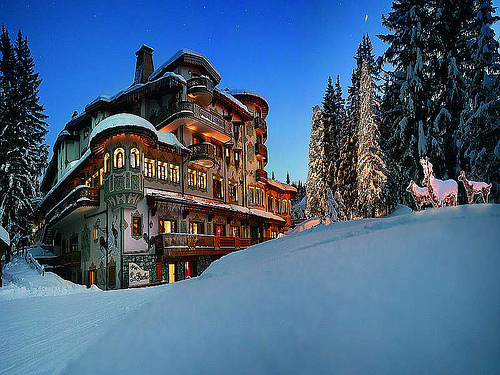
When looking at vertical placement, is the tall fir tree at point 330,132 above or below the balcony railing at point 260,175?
above

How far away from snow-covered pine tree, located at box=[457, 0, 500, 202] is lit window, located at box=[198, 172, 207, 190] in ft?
69.6

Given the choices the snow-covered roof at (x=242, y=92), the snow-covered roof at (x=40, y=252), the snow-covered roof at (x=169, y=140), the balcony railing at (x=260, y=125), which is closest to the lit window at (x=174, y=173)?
the snow-covered roof at (x=169, y=140)

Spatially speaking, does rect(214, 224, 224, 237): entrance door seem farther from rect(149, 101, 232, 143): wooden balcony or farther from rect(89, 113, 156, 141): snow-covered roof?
rect(89, 113, 156, 141): snow-covered roof

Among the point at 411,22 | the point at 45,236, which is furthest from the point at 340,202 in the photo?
the point at 45,236

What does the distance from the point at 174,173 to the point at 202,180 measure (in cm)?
382

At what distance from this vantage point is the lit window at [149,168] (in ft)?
79.9

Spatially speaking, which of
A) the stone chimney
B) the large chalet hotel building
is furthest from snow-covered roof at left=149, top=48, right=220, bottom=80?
the stone chimney

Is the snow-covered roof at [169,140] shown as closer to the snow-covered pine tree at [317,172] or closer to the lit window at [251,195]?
the lit window at [251,195]

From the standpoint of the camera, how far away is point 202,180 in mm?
30328

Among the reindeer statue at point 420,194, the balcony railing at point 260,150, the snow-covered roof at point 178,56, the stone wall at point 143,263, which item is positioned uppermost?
the snow-covered roof at point 178,56

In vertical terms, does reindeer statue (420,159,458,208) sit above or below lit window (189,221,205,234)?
above

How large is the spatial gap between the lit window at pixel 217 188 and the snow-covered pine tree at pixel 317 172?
496 inches

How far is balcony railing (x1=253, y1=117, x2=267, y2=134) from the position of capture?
40.1 metres

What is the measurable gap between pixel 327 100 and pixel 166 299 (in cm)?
4131
